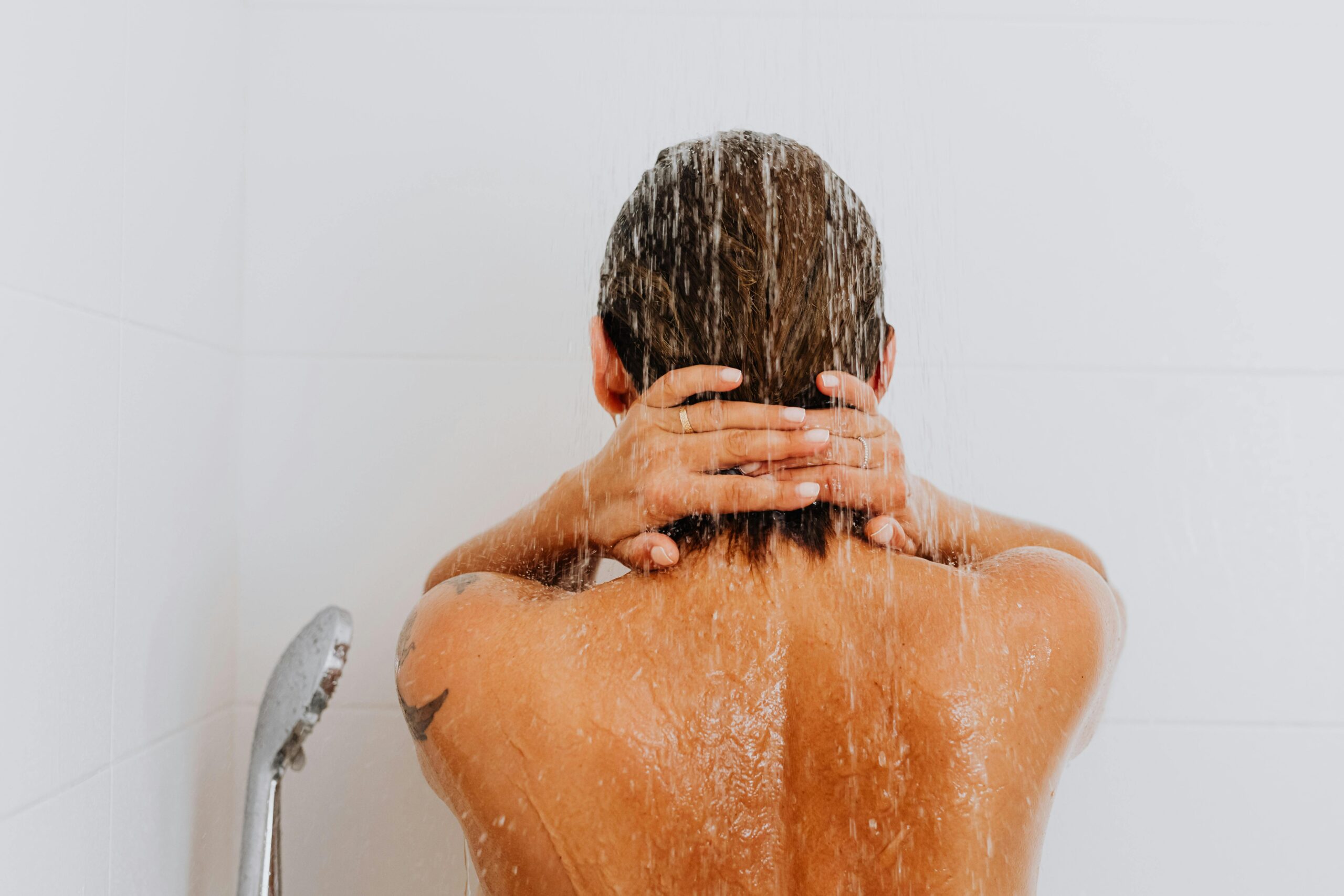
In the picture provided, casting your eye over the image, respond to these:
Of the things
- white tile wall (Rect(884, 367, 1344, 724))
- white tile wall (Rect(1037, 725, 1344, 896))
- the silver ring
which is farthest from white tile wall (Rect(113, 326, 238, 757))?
white tile wall (Rect(1037, 725, 1344, 896))

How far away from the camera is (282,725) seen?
1006 mm

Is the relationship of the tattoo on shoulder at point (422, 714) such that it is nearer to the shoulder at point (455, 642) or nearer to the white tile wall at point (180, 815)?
the shoulder at point (455, 642)

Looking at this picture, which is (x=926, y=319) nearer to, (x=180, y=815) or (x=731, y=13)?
(x=731, y=13)

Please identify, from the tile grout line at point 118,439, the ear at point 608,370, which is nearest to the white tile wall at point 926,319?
the tile grout line at point 118,439

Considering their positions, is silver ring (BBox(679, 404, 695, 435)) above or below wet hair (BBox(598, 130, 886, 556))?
below

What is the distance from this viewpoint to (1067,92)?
1454 mm

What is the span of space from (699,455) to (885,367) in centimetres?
22

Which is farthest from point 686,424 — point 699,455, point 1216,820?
point 1216,820

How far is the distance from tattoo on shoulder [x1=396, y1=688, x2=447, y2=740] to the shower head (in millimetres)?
209

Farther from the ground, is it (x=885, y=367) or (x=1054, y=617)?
(x=885, y=367)

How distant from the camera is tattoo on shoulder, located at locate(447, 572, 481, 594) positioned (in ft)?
2.74

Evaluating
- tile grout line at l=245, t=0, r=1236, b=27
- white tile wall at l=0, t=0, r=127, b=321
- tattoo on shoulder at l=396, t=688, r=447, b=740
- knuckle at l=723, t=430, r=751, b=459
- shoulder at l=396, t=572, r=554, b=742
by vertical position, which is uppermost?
tile grout line at l=245, t=0, r=1236, b=27

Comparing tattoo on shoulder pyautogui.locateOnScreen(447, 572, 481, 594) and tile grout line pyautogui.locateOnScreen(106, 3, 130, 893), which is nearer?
tattoo on shoulder pyautogui.locateOnScreen(447, 572, 481, 594)

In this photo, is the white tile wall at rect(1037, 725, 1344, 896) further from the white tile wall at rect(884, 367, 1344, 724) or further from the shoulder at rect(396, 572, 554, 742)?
the shoulder at rect(396, 572, 554, 742)
